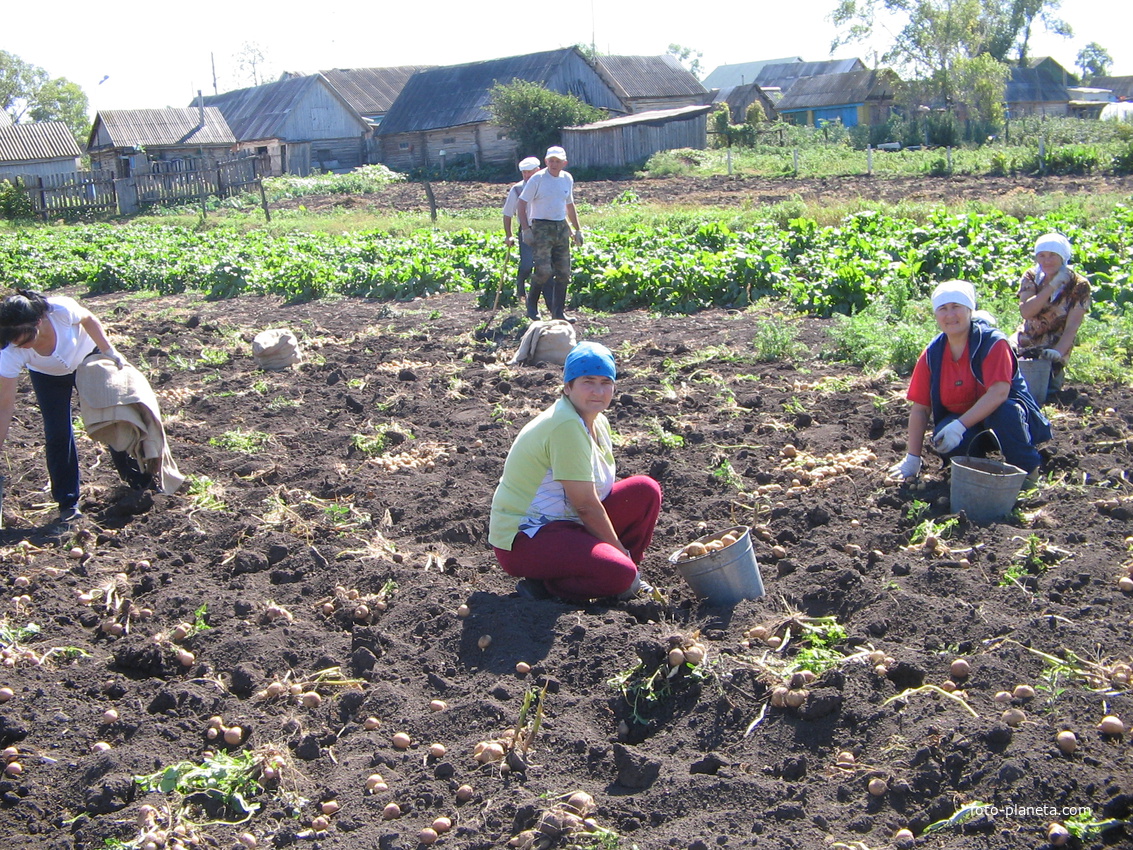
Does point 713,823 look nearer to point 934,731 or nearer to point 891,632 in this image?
point 934,731

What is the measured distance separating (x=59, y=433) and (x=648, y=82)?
151ft

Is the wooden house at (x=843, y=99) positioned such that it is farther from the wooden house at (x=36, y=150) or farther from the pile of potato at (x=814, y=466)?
the pile of potato at (x=814, y=466)

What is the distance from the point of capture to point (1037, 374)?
22.0 feet

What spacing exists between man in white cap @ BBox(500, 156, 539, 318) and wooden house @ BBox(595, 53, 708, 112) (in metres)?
36.6

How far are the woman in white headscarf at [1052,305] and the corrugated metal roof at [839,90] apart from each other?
55607mm

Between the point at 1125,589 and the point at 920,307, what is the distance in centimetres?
560

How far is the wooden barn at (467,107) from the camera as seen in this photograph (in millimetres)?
44500

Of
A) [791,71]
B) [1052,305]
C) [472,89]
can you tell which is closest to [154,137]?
[472,89]

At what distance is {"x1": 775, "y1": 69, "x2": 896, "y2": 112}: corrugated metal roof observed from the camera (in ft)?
192

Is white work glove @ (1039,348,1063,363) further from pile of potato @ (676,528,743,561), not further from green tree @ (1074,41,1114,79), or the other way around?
green tree @ (1074,41,1114,79)

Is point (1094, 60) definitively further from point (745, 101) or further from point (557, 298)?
point (557, 298)

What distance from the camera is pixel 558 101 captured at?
133 feet

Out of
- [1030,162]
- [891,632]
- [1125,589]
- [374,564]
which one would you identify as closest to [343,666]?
[374,564]

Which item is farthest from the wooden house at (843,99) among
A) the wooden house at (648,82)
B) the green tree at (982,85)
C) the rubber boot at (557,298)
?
the rubber boot at (557,298)
